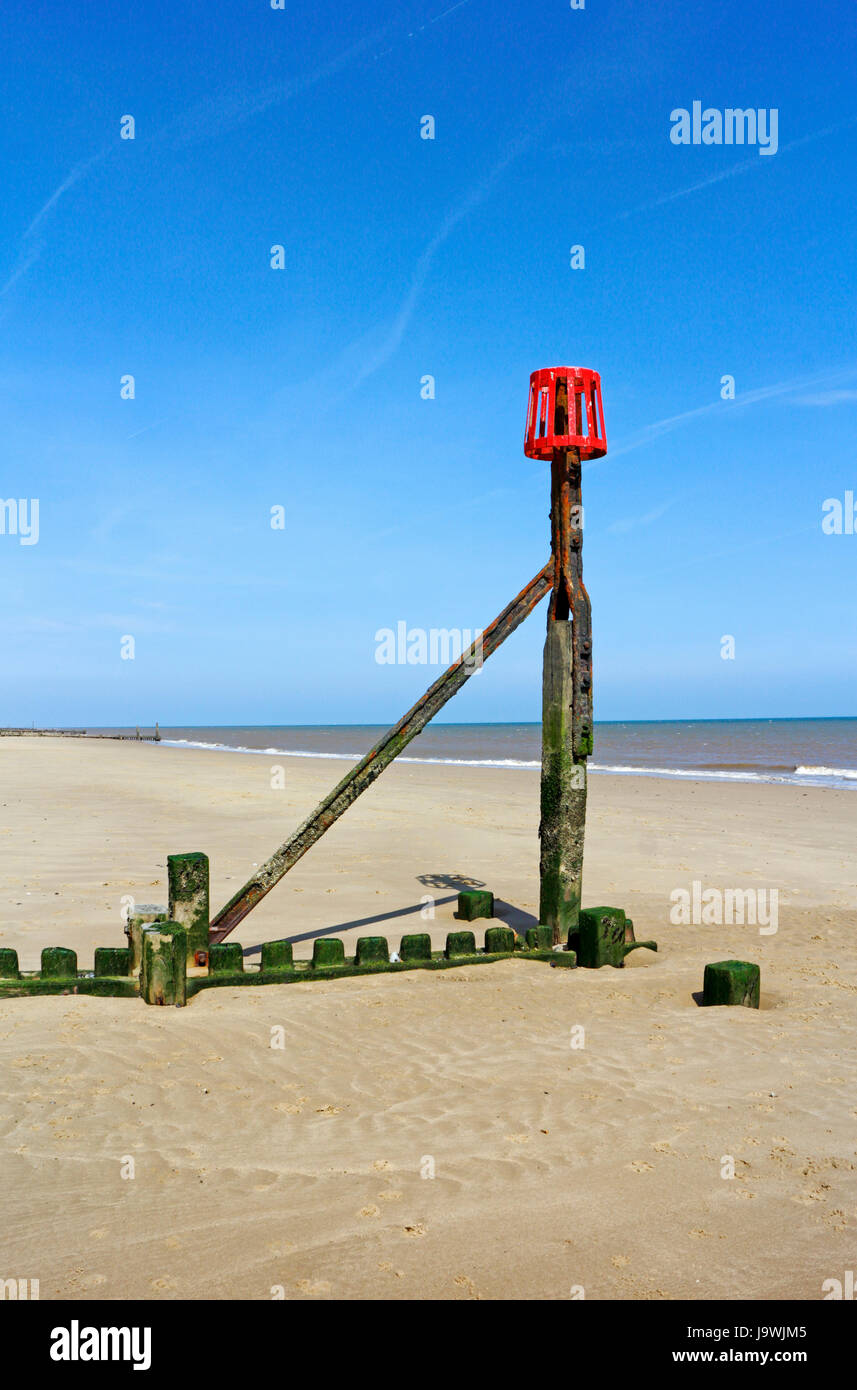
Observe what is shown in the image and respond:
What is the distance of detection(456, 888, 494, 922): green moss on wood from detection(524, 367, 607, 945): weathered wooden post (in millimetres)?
1513

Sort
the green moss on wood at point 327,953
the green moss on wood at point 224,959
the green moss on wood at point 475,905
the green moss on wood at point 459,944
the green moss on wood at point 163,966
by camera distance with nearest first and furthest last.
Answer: the green moss on wood at point 163,966
the green moss on wood at point 224,959
the green moss on wood at point 327,953
the green moss on wood at point 459,944
the green moss on wood at point 475,905

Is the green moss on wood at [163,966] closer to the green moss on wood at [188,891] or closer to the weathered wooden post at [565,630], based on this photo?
the green moss on wood at [188,891]

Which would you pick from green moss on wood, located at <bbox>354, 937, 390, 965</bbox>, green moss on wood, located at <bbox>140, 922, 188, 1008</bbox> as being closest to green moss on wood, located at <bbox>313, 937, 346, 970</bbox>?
green moss on wood, located at <bbox>354, 937, 390, 965</bbox>

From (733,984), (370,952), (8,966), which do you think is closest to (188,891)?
(8,966)

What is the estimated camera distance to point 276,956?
5.70 meters

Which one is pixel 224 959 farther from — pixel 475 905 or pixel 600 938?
pixel 475 905

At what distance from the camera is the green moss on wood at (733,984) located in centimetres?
560

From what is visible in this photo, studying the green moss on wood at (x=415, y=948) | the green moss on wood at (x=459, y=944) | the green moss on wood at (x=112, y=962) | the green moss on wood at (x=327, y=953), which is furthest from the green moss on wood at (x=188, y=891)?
the green moss on wood at (x=459, y=944)

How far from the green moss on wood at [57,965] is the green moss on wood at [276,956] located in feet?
3.87

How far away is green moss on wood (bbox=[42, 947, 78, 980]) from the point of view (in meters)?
5.31

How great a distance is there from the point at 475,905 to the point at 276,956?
2.82 m

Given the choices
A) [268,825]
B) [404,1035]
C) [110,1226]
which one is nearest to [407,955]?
[404,1035]
